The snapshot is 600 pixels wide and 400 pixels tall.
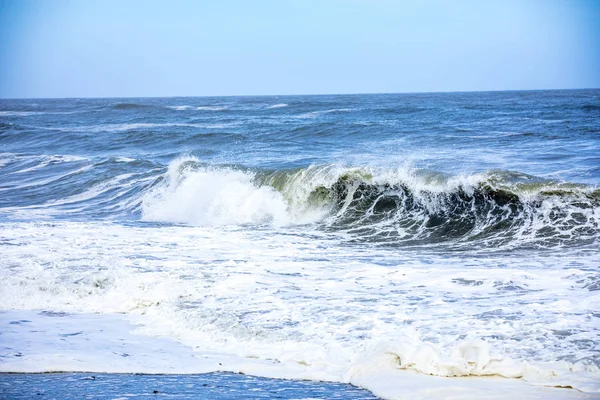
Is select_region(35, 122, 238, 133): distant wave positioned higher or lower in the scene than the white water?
higher

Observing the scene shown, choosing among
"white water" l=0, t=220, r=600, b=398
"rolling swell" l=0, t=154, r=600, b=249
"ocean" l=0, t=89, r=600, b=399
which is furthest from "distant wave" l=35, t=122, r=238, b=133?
"white water" l=0, t=220, r=600, b=398

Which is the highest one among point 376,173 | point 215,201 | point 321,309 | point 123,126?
point 123,126

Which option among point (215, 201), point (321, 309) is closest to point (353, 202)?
point (215, 201)

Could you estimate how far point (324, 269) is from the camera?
7262 mm

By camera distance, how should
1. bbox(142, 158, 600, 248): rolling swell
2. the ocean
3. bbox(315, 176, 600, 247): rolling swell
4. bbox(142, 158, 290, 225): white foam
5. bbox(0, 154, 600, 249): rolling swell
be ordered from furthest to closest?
bbox(142, 158, 290, 225): white foam < bbox(0, 154, 600, 249): rolling swell < bbox(142, 158, 600, 248): rolling swell < bbox(315, 176, 600, 247): rolling swell < the ocean

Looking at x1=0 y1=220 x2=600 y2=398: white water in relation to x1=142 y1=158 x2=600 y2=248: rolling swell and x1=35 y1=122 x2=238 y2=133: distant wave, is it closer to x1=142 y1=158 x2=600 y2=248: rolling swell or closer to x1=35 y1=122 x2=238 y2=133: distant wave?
x1=142 y1=158 x2=600 y2=248: rolling swell

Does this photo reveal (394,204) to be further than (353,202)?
No

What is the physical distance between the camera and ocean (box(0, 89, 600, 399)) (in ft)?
14.6

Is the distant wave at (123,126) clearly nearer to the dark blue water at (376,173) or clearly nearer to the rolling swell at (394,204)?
the dark blue water at (376,173)

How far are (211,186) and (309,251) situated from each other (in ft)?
16.5

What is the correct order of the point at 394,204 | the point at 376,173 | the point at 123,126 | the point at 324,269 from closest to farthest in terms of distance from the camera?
the point at 324,269, the point at 394,204, the point at 376,173, the point at 123,126

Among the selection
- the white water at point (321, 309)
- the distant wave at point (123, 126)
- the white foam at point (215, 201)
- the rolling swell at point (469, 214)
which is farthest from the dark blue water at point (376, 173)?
the white water at point (321, 309)

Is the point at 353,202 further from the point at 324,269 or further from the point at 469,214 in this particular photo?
the point at 324,269

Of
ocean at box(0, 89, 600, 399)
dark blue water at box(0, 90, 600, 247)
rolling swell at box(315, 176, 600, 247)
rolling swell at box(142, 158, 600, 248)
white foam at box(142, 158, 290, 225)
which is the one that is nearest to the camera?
ocean at box(0, 89, 600, 399)
